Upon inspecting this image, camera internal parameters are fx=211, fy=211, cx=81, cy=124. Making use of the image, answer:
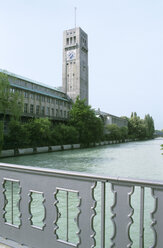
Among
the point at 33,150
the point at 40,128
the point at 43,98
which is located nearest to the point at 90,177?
the point at 33,150

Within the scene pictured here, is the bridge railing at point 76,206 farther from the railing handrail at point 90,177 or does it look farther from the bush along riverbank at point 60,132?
the bush along riverbank at point 60,132

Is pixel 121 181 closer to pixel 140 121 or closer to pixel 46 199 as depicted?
pixel 46 199

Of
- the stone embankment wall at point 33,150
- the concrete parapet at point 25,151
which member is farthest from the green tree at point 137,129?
the concrete parapet at point 25,151

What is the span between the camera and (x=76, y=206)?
2.59 metres

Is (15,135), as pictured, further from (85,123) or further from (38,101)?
(38,101)

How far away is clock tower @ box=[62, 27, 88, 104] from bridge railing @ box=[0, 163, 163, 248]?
74881mm

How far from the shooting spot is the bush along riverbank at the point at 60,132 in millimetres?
26703

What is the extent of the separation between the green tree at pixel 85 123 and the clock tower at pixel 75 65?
30.9 metres

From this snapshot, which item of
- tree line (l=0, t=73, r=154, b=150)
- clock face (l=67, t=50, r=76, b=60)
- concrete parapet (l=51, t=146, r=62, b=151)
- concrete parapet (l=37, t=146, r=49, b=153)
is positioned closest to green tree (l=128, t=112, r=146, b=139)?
tree line (l=0, t=73, r=154, b=150)

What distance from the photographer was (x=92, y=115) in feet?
154

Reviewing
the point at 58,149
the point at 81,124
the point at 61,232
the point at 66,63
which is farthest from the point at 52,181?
the point at 66,63

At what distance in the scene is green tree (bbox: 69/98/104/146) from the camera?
44562mm

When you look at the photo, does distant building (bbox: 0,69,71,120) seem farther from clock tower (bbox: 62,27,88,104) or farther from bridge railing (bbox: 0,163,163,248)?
bridge railing (bbox: 0,163,163,248)

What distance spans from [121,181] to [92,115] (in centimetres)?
4505
